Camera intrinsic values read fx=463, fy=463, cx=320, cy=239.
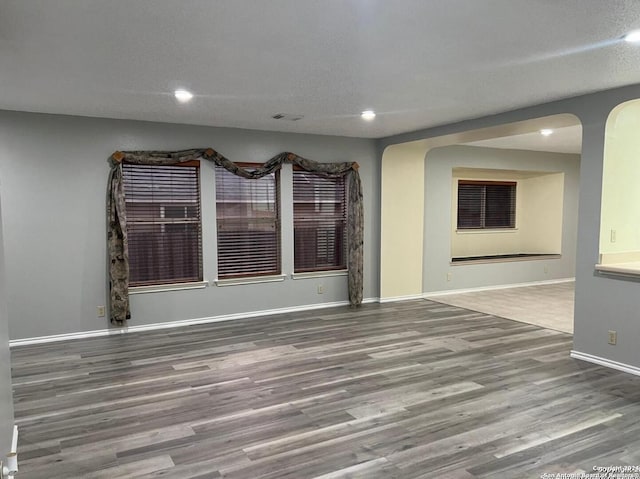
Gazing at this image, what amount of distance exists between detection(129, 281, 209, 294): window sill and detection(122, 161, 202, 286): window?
2.2 inches

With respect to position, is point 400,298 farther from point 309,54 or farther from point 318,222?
point 309,54

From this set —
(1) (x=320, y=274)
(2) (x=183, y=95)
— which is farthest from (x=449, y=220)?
(2) (x=183, y=95)

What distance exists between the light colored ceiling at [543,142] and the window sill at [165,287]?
14.3ft

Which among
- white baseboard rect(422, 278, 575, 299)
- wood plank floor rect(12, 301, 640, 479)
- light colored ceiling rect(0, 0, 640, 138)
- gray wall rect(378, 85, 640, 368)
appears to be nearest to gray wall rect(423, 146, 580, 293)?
white baseboard rect(422, 278, 575, 299)

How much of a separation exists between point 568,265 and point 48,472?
9044mm

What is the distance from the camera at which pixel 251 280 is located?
597cm

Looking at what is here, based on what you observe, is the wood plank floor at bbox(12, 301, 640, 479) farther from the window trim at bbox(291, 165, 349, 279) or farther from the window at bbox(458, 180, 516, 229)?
the window at bbox(458, 180, 516, 229)

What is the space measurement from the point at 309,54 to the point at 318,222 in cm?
369

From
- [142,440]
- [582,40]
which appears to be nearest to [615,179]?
[582,40]

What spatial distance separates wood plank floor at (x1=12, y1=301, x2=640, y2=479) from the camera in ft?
8.52

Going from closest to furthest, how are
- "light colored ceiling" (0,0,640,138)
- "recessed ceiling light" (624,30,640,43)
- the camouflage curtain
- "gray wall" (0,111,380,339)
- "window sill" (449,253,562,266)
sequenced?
"light colored ceiling" (0,0,640,138) → "recessed ceiling light" (624,30,640,43) → "gray wall" (0,111,380,339) → the camouflage curtain → "window sill" (449,253,562,266)

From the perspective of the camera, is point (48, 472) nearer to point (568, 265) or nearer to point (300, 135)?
point (300, 135)

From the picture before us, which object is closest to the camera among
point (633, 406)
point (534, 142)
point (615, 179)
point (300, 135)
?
point (633, 406)

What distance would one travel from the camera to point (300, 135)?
6.18m
